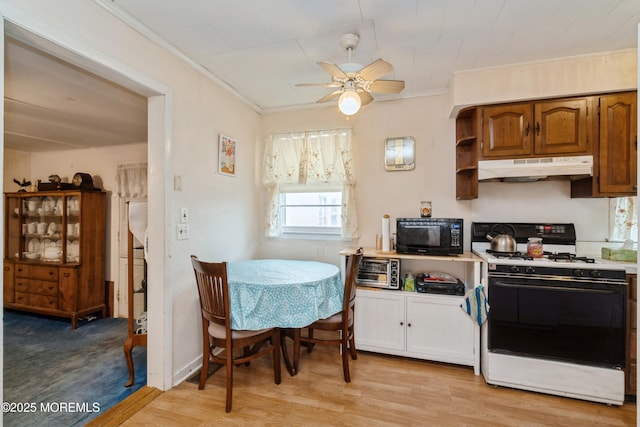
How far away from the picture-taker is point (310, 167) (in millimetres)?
3252

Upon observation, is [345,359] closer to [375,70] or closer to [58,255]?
[375,70]

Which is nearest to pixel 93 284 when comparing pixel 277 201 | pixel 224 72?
pixel 277 201

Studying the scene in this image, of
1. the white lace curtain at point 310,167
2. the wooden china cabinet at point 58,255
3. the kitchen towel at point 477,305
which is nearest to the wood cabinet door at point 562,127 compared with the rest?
the kitchen towel at point 477,305

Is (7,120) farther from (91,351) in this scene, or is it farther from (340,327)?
(340,327)

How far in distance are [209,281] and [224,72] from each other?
1813 millimetres

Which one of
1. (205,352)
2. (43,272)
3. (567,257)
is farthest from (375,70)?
(43,272)

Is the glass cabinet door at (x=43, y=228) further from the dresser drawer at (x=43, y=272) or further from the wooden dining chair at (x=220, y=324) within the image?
the wooden dining chair at (x=220, y=324)

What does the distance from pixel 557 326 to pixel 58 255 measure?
5541 mm

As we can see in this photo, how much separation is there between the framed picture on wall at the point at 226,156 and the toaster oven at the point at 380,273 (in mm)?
1591

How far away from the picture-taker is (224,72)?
8.42 ft

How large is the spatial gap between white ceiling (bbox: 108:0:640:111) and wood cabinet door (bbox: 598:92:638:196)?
412 millimetres

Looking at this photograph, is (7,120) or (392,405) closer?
(392,405)

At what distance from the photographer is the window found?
329 centimetres

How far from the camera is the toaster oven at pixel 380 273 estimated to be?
8.71ft
